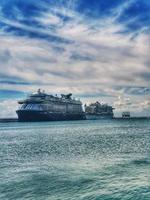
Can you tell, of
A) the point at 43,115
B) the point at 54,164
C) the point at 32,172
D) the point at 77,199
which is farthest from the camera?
the point at 43,115

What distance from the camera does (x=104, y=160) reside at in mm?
35688

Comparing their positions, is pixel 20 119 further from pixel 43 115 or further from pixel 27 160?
pixel 27 160

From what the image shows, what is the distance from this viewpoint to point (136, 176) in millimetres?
26719

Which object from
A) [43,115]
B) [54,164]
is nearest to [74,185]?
[54,164]

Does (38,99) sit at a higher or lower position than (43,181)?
higher

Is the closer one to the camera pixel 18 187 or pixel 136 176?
pixel 18 187

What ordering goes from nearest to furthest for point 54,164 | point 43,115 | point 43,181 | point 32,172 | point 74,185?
point 74,185 → point 43,181 → point 32,172 → point 54,164 → point 43,115

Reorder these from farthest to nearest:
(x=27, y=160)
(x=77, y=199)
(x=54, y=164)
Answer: (x=27, y=160) → (x=54, y=164) → (x=77, y=199)

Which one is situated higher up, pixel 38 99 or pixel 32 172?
pixel 38 99

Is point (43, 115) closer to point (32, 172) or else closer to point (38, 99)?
point (38, 99)

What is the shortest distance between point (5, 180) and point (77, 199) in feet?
24.7

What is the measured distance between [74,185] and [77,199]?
332 cm

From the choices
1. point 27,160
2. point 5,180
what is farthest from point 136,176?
point 27,160

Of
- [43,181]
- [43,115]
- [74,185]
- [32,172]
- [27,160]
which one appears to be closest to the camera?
[74,185]
